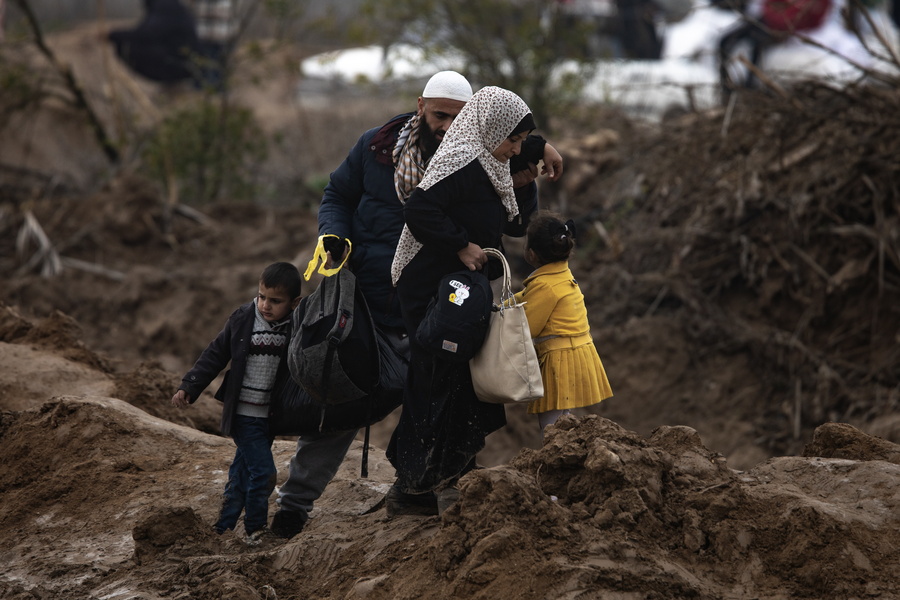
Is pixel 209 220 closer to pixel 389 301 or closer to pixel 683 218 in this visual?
pixel 683 218

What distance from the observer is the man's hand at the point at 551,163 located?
3.98 m

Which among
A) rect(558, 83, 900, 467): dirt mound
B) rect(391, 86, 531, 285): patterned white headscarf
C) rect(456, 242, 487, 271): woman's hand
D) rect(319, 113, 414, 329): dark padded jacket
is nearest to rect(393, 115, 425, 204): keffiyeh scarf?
rect(319, 113, 414, 329): dark padded jacket

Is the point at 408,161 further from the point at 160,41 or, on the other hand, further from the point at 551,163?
the point at 160,41

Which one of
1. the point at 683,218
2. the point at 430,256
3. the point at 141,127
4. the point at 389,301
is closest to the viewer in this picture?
the point at 430,256

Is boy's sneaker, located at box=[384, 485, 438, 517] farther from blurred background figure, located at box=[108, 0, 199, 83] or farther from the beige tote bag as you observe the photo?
blurred background figure, located at box=[108, 0, 199, 83]

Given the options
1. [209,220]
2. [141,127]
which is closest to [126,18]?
[141,127]

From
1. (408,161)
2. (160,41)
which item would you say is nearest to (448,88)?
(408,161)

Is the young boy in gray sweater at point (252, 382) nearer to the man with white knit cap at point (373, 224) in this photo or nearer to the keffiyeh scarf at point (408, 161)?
the man with white knit cap at point (373, 224)

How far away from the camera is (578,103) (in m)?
12.0

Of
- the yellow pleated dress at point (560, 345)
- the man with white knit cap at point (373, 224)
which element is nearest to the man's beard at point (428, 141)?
the man with white knit cap at point (373, 224)

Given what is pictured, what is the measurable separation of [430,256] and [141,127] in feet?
35.8

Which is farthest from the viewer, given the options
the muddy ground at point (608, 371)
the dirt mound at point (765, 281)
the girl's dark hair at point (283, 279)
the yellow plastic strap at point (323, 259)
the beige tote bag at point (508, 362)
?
the dirt mound at point (765, 281)

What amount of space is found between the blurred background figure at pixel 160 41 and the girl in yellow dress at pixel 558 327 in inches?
463

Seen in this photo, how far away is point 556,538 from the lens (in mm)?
3078
